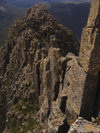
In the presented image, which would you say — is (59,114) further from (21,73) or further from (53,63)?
(21,73)

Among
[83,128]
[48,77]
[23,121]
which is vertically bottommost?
[23,121]

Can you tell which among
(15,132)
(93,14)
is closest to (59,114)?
(93,14)

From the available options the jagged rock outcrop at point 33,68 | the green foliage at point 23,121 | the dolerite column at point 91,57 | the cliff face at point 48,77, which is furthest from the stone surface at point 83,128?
Result: the green foliage at point 23,121

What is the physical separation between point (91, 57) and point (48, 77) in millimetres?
29473

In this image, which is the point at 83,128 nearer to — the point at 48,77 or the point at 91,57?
the point at 91,57

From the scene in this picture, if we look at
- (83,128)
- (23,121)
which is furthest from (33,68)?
(83,128)

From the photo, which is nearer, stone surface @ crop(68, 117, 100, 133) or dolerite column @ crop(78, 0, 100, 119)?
stone surface @ crop(68, 117, 100, 133)

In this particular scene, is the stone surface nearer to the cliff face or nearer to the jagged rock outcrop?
the cliff face

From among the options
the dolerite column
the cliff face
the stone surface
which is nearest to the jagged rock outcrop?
the cliff face

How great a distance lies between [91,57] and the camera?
81.8 feet

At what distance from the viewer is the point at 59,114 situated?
32062 millimetres

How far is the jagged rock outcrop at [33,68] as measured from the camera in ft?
171

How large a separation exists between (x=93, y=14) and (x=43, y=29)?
219 feet

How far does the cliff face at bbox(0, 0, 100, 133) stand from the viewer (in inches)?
1021
